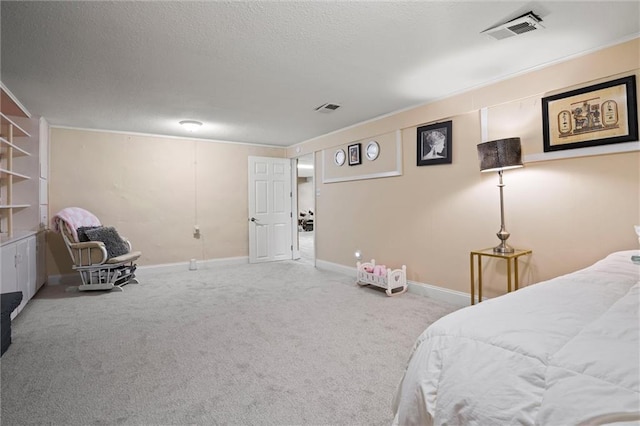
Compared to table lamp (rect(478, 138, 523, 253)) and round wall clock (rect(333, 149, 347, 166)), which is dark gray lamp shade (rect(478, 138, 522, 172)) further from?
round wall clock (rect(333, 149, 347, 166))

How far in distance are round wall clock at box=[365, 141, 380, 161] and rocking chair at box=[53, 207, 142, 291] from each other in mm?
3500

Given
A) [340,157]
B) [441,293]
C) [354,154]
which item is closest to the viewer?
[441,293]

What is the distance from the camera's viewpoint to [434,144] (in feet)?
12.0

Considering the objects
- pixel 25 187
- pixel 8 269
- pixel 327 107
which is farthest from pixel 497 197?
pixel 25 187

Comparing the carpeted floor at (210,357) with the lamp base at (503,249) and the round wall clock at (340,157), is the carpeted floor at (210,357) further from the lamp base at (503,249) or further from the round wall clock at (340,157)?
the round wall clock at (340,157)

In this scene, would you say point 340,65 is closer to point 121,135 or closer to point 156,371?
point 156,371

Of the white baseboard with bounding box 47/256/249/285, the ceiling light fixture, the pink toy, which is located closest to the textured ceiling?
the ceiling light fixture

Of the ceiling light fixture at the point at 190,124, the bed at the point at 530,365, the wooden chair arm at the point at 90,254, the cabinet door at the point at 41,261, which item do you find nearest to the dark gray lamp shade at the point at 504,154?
the bed at the point at 530,365

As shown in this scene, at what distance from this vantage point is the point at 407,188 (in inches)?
158

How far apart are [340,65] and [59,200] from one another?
175 inches

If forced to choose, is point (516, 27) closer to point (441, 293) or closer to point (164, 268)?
point (441, 293)

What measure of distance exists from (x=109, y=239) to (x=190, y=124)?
186cm

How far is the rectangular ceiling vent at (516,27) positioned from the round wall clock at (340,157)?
2.87m

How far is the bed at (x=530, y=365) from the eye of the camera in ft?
2.33
